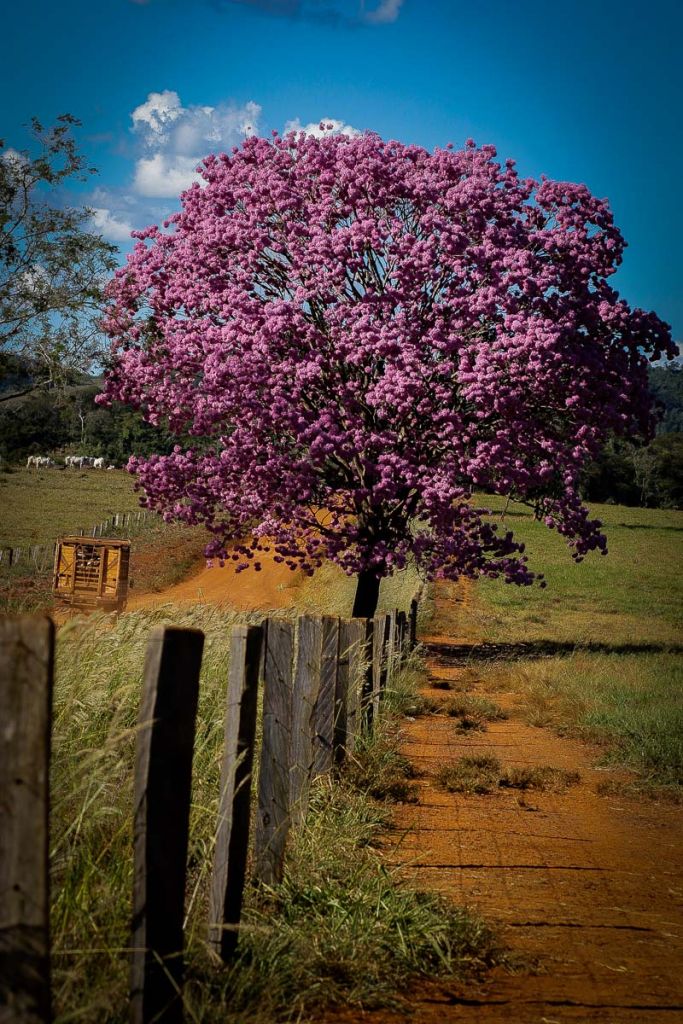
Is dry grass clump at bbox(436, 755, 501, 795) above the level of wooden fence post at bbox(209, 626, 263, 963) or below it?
below

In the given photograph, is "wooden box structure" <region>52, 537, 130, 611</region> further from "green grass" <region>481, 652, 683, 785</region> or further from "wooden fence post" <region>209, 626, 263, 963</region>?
"wooden fence post" <region>209, 626, 263, 963</region>

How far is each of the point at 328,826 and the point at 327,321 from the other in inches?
498

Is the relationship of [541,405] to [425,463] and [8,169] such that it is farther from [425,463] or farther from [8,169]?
[8,169]

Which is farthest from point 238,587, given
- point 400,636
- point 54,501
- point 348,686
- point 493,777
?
point 54,501

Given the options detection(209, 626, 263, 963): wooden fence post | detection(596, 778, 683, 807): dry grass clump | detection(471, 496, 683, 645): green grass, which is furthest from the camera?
detection(471, 496, 683, 645): green grass

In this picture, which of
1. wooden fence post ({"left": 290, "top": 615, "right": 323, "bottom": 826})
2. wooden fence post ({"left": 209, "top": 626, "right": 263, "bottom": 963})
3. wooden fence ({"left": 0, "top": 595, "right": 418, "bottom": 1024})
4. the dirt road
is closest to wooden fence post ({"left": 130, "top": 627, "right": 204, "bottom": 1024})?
wooden fence ({"left": 0, "top": 595, "right": 418, "bottom": 1024})

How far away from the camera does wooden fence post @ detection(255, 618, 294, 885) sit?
5.09 meters


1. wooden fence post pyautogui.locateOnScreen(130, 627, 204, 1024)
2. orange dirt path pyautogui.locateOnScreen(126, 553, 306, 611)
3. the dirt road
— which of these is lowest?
orange dirt path pyautogui.locateOnScreen(126, 553, 306, 611)

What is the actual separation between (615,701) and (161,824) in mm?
11540

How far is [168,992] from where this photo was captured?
312 cm

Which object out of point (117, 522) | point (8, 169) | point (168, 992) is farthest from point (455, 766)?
point (117, 522)

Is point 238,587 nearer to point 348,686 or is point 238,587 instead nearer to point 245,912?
point 348,686

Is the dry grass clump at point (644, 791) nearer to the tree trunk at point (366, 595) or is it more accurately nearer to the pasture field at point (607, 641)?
the pasture field at point (607, 641)

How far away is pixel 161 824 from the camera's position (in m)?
3.05
